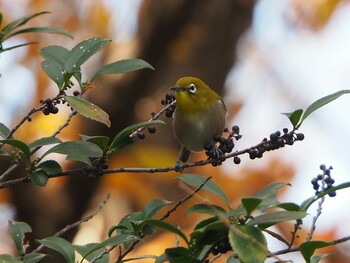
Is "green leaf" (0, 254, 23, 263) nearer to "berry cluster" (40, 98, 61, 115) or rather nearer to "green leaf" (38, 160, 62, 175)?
"green leaf" (38, 160, 62, 175)

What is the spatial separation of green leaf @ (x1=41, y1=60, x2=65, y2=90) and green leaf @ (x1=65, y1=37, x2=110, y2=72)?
0.03m

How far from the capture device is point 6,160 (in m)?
4.00

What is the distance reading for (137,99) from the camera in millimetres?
5301

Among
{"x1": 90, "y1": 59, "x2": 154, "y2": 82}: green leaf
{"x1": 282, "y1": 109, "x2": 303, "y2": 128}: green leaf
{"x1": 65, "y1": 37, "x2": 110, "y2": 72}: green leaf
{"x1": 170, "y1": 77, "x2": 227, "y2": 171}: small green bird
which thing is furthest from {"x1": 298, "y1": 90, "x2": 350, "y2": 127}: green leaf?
{"x1": 170, "y1": 77, "x2": 227, "y2": 171}: small green bird

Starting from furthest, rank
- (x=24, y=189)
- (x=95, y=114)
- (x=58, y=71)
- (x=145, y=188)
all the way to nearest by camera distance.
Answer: (x=145, y=188), (x=24, y=189), (x=58, y=71), (x=95, y=114)

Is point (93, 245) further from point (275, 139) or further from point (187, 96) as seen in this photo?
point (187, 96)

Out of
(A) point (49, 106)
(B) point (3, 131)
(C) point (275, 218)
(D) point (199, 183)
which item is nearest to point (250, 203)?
(C) point (275, 218)

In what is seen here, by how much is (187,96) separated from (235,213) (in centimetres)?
129

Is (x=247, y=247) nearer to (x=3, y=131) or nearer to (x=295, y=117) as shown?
(x=295, y=117)

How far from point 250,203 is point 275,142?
32cm

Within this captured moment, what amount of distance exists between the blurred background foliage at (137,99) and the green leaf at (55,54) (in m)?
3.01

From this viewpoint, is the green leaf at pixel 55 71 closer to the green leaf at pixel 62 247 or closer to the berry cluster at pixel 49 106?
the berry cluster at pixel 49 106

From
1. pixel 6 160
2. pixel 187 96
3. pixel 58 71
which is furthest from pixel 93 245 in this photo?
pixel 6 160

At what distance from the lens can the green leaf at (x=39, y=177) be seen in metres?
1.60
